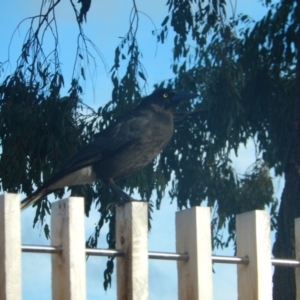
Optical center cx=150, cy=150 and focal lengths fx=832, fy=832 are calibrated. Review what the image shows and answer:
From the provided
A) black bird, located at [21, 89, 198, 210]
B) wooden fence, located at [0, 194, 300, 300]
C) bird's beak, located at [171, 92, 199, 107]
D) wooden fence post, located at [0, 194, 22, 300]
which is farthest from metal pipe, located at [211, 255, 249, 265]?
bird's beak, located at [171, 92, 199, 107]

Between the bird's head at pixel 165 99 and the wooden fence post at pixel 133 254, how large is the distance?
2.92 metres

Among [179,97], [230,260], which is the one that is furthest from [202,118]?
[230,260]

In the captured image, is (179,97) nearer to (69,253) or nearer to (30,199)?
(30,199)

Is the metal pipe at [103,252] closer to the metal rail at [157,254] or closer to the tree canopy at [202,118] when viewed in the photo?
the metal rail at [157,254]

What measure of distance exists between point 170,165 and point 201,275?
17.1 feet

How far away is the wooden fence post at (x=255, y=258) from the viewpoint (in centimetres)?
242

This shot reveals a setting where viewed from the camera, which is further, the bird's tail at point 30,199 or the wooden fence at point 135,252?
the bird's tail at point 30,199

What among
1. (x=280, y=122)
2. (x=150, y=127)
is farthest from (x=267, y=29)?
(x=150, y=127)

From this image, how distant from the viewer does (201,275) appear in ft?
7.56

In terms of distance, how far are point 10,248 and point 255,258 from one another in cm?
75

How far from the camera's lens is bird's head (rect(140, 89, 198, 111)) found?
17.3 feet

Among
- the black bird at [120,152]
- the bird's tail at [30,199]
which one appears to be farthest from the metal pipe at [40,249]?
the black bird at [120,152]

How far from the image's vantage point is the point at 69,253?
7.06 ft

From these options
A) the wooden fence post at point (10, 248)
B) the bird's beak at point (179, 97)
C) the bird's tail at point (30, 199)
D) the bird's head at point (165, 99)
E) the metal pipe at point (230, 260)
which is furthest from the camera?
the bird's beak at point (179, 97)
